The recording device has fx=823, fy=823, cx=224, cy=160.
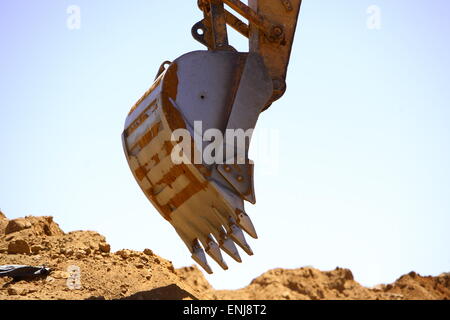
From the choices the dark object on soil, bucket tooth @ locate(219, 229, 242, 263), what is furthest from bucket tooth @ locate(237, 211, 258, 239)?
the dark object on soil

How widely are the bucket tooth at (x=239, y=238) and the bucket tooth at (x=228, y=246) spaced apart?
0.49 feet

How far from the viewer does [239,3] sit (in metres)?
9.23

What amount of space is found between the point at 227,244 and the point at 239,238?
10.4 inches

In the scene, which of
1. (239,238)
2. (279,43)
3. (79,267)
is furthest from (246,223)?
(279,43)

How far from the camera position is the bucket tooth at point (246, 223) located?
830 cm

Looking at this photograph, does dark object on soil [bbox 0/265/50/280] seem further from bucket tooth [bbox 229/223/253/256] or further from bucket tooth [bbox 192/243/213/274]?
bucket tooth [bbox 229/223/253/256]

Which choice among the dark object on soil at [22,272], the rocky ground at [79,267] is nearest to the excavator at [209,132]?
the rocky ground at [79,267]

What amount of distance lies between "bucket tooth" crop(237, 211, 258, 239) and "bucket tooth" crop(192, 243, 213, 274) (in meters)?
0.75

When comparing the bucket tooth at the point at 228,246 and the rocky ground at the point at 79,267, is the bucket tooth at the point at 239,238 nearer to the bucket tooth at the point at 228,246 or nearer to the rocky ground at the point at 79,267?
the bucket tooth at the point at 228,246

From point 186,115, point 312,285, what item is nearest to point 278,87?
point 186,115

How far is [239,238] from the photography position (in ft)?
27.6

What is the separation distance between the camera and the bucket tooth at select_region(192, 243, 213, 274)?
8797 millimetres
